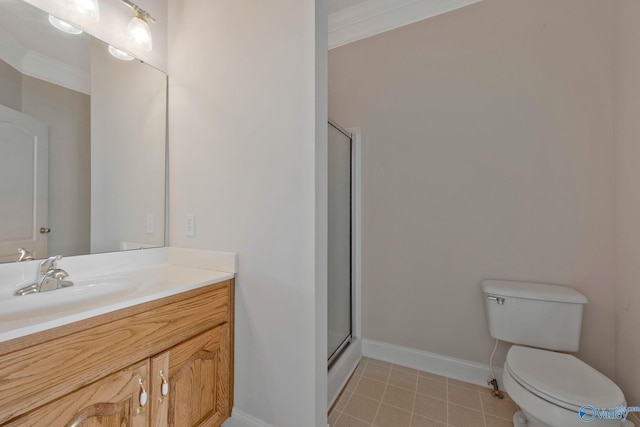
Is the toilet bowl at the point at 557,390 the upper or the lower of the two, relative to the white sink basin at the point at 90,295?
lower

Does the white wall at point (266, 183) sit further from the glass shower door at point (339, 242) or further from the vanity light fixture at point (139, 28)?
the glass shower door at point (339, 242)

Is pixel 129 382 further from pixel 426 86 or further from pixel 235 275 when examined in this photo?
pixel 426 86

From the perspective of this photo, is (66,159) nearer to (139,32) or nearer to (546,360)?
(139,32)

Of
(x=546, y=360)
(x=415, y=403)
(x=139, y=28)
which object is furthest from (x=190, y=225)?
A: (x=546, y=360)

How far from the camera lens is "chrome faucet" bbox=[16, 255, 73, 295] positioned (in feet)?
3.14

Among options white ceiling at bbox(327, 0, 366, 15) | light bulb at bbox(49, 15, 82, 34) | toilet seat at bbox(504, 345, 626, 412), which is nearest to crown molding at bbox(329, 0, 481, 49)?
white ceiling at bbox(327, 0, 366, 15)

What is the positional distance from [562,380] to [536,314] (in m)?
0.37

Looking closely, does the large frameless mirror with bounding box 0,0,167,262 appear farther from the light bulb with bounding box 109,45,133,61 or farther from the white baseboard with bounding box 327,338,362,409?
the white baseboard with bounding box 327,338,362,409

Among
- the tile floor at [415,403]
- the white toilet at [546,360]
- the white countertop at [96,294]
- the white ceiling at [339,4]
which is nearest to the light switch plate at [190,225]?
the white countertop at [96,294]

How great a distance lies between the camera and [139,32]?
133cm

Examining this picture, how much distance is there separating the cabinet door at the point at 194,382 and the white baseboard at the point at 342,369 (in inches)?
24.0

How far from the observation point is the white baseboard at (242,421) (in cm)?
120

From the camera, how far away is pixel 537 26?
154 centimetres

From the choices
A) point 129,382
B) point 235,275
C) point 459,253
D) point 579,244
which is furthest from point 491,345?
point 129,382
